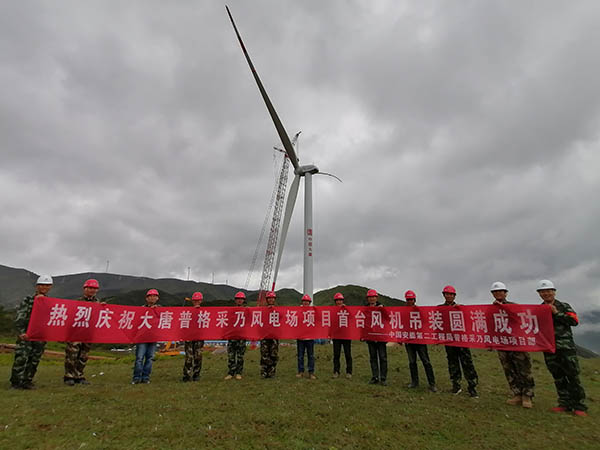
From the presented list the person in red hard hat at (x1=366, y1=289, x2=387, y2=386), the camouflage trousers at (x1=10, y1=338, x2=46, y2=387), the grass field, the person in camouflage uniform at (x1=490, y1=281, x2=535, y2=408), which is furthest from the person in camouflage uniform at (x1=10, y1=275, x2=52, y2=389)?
the person in camouflage uniform at (x1=490, y1=281, x2=535, y2=408)

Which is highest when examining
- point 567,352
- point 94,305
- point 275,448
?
point 94,305

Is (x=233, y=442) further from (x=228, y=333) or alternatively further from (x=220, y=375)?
(x=220, y=375)

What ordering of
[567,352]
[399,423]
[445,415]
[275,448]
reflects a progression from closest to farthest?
[275,448] → [399,423] → [445,415] → [567,352]

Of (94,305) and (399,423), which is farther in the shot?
(94,305)

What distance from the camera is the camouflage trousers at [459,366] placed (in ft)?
33.1

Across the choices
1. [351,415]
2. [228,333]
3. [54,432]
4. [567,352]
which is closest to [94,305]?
[228,333]

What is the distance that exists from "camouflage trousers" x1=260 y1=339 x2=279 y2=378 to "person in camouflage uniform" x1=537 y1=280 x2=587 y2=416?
834 cm

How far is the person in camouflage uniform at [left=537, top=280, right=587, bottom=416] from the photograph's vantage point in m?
8.70

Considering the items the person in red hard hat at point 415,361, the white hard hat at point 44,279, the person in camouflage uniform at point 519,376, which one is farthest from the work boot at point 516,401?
the white hard hat at point 44,279

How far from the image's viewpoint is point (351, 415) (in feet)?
25.8

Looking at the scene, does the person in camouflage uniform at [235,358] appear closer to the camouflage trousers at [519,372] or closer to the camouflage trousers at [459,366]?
the camouflage trousers at [459,366]

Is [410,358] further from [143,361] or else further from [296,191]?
[296,191]

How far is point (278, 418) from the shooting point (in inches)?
292

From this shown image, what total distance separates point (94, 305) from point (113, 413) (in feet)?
16.7
